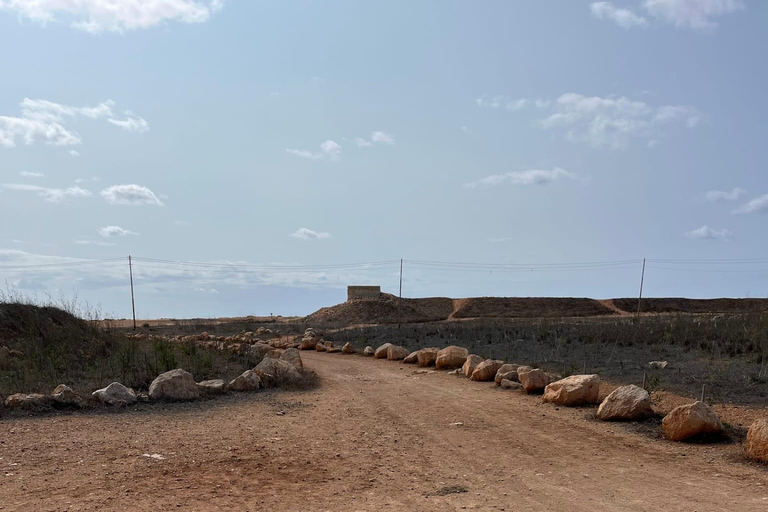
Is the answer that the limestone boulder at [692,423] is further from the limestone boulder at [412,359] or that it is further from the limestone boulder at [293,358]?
the limestone boulder at [412,359]

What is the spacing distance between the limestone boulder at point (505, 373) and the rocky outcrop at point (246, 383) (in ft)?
15.6

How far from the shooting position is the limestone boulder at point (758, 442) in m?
6.65

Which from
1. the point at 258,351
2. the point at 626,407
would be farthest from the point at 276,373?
the point at 626,407

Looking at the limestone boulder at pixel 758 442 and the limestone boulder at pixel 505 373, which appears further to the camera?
the limestone boulder at pixel 505 373

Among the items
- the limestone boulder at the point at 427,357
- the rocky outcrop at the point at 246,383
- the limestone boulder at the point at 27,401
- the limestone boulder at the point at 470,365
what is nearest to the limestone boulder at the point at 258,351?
the rocky outcrop at the point at 246,383

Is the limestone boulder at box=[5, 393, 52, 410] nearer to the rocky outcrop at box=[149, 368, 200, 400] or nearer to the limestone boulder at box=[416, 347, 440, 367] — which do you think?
the rocky outcrop at box=[149, 368, 200, 400]

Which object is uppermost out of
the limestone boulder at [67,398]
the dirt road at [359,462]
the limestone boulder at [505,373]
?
the limestone boulder at [505,373]

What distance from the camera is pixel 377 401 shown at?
1048 cm

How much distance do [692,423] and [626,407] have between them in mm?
1162

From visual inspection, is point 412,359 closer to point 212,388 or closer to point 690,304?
point 212,388

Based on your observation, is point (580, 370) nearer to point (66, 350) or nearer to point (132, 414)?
point (132, 414)

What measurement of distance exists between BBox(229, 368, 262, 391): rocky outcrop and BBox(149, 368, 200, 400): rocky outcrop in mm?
780

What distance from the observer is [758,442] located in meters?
6.73

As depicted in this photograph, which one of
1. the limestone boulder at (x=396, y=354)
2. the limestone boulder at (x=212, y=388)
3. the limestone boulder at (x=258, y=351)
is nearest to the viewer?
the limestone boulder at (x=212, y=388)
